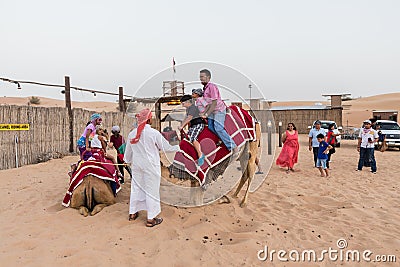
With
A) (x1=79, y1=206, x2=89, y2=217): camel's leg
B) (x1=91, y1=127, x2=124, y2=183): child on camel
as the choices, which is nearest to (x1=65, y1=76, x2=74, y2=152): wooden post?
(x1=91, y1=127, x2=124, y2=183): child on camel

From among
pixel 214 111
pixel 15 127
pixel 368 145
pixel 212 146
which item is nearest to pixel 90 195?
pixel 212 146

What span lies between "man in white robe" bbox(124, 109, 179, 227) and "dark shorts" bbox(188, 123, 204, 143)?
34 centimetres

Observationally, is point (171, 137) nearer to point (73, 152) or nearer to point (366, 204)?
point (366, 204)

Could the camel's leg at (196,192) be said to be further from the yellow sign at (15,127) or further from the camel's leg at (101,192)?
the yellow sign at (15,127)

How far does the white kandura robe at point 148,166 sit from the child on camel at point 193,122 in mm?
Answer: 333

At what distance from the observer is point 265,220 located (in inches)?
205

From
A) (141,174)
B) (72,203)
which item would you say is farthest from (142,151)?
(72,203)

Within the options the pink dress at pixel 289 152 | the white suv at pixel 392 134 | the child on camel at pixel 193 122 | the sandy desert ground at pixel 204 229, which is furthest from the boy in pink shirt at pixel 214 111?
the white suv at pixel 392 134

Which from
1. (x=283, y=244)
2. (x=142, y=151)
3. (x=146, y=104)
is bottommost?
(x=283, y=244)

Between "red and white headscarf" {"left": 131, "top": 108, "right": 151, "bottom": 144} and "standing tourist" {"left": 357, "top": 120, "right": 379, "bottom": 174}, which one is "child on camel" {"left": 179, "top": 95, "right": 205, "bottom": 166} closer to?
"red and white headscarf" {"left": 131, "top": 108, "right": 151, "bottom": 144}

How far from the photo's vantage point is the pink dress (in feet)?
32.8

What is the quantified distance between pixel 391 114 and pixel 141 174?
30.6 m

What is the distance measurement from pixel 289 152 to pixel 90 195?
Answer: 650cm

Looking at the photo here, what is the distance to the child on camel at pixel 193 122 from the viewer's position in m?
5.08
